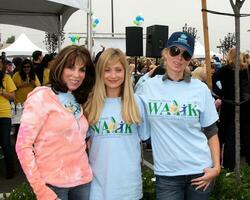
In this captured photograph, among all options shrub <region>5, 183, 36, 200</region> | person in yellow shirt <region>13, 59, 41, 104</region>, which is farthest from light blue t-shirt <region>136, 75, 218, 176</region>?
person in yellow shirt <region>13, 59, 41, 104</region>

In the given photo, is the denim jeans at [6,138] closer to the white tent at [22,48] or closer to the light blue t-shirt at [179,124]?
the light blue t-shirt at [179,124]

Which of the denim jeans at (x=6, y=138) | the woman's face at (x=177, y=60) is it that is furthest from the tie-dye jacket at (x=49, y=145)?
the denim jeans at (x=6, y=138)

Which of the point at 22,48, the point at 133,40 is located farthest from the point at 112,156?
the point at 22,48

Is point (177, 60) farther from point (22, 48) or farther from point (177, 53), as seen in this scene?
point (22, 48)

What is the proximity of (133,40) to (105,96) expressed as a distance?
7225mm

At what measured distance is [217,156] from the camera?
2.67 meters

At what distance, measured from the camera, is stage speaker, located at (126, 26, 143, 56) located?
31.5 ft

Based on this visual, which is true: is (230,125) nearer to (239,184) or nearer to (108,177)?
(239,184)

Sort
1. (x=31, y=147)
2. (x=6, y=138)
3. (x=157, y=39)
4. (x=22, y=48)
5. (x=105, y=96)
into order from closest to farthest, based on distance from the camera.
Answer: (x=31, y=147) → (x=105, y=96) → (x=6, y=138) → (x=157, y=39) → (x=22, y=48)

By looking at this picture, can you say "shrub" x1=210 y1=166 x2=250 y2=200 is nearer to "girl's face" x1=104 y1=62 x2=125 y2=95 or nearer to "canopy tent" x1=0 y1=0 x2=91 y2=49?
"girl's face" x1=104 y1=62 x2=125 y2=95

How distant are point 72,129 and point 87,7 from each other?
4.08 meters

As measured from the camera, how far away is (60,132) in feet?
7.57

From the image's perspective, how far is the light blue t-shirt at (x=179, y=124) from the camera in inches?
99.8

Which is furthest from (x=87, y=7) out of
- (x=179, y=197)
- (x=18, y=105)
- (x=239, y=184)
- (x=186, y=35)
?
(x=179, y=197)
